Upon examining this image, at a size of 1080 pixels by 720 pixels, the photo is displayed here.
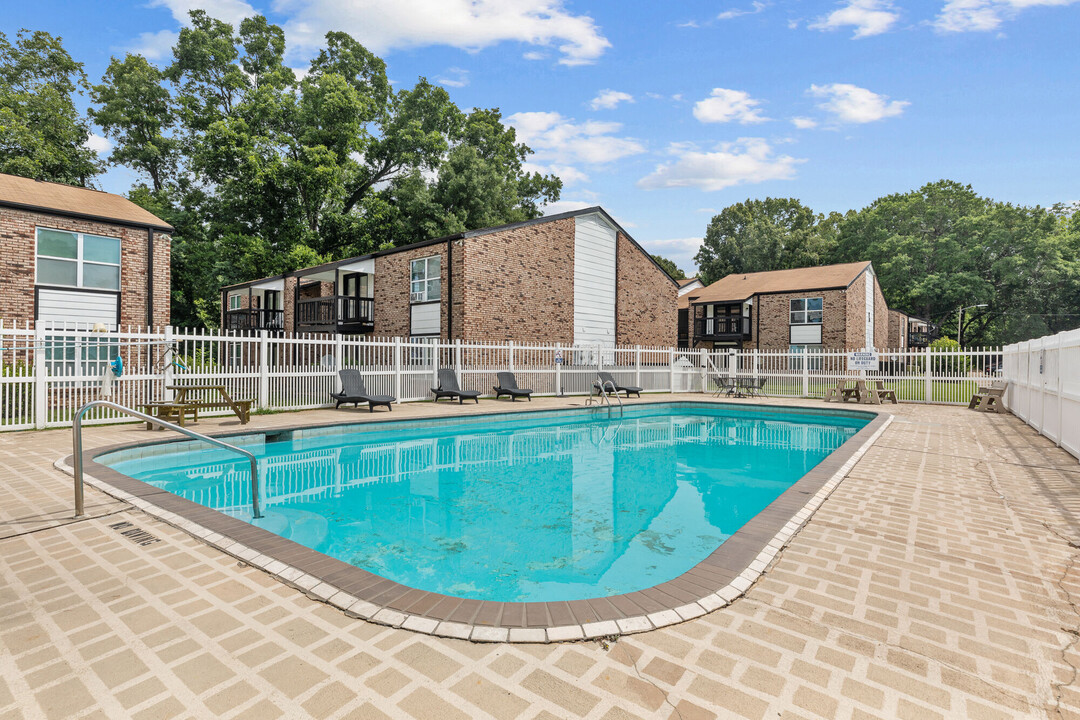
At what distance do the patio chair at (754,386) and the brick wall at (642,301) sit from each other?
5.65 metres

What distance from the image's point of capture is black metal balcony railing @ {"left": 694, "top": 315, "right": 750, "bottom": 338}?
109 ft

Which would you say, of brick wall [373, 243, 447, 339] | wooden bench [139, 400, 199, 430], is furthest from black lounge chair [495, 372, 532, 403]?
wooden bench [139, 400, 199, 430]

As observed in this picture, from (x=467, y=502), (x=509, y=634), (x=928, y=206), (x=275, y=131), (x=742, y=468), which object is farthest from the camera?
(x=928, y=206)

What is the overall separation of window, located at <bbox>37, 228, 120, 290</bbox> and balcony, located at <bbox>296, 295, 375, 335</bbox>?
720 cm

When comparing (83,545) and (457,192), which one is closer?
(83,545)

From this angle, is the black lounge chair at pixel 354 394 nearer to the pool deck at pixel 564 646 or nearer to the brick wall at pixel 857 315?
the pool deck at pixel 564 646

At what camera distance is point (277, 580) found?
3061mm

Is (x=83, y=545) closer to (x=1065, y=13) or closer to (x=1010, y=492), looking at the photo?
(x=1010, y=492)

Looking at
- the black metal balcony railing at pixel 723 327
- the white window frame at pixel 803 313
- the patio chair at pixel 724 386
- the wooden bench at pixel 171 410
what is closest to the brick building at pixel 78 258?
the wooden bench at pixel 171 410

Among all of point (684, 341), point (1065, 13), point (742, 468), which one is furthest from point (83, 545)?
point (684, 341)

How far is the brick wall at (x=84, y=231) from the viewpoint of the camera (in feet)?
45.8

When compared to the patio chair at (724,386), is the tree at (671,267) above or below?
above

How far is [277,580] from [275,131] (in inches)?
1348

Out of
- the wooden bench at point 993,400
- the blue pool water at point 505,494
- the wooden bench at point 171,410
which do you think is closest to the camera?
the blue pool water at point 505,494
